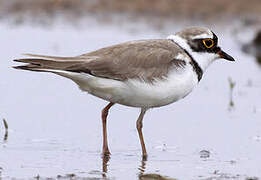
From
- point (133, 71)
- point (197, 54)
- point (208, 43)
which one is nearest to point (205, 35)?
point (208, 43)

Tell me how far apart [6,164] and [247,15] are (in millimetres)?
10955

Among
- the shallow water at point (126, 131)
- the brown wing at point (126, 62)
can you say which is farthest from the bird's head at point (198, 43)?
the shallow water at point (126, 131)

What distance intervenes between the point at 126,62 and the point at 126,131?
1496mm

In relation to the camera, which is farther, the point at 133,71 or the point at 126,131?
the point at 126,131

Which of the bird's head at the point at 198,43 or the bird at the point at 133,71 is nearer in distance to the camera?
the bird at the point at 133,71

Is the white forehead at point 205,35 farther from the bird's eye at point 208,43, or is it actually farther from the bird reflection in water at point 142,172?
the bird reflection in water at point 142,172

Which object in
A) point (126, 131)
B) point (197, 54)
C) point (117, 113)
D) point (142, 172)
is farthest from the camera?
point (117, 113)

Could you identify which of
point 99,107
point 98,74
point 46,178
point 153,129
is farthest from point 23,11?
point 46,178

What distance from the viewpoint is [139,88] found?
27.8ft

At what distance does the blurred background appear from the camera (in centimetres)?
825

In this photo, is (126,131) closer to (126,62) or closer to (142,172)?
(126,62)

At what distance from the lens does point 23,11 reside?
17391 mm

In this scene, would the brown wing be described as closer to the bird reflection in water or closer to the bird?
the bird

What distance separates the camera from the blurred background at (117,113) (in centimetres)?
825
